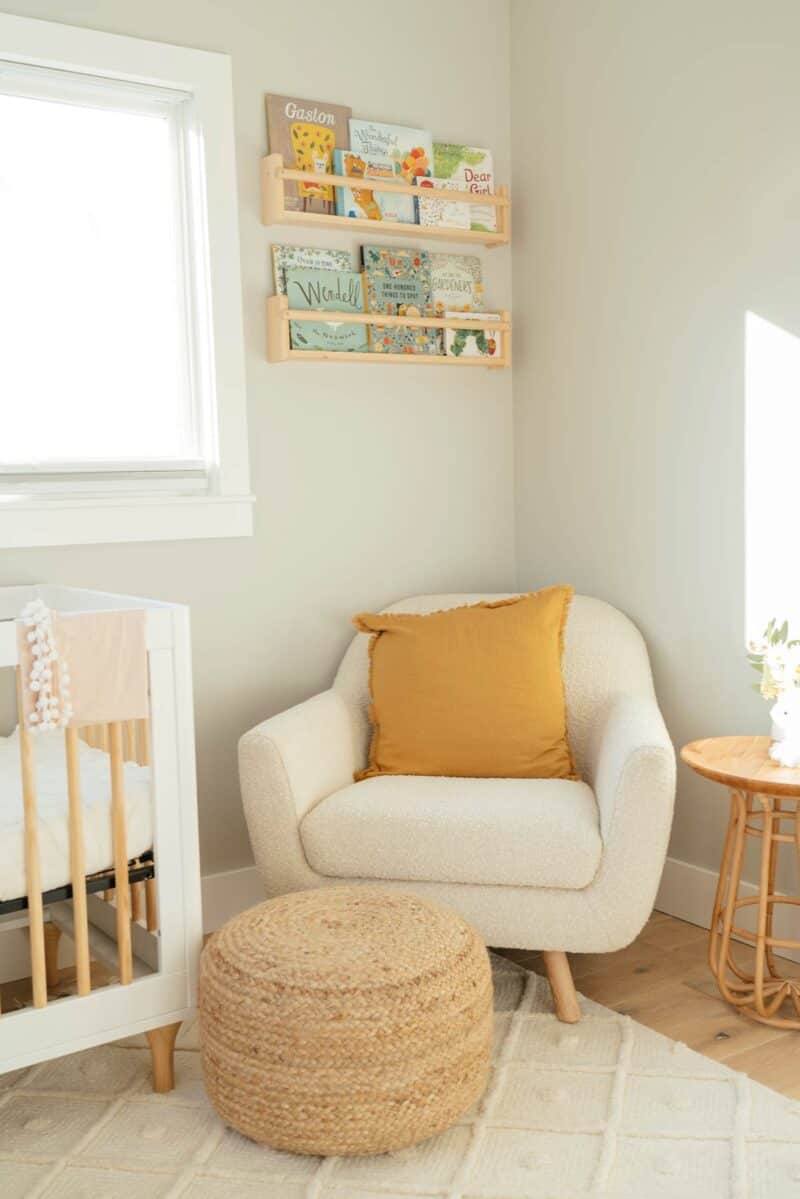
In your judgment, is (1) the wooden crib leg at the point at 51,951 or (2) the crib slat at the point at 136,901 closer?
(2) the crib slat at the point at 136,901

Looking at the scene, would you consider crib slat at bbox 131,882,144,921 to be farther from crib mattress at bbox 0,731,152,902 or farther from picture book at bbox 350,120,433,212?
picture book at bbox 350,120,433,212

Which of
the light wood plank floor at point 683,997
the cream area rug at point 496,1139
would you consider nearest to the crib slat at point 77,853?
the cream area rug at point 496,1139

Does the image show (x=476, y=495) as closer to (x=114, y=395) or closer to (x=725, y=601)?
(x=725, y=601)

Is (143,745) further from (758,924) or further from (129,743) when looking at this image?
(758,924)

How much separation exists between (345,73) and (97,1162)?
245 cm

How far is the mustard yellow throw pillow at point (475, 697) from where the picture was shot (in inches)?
101

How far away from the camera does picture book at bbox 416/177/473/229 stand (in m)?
2.99

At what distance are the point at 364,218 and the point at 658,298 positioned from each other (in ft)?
2.43

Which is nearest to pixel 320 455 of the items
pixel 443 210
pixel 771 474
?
pixel 443 210


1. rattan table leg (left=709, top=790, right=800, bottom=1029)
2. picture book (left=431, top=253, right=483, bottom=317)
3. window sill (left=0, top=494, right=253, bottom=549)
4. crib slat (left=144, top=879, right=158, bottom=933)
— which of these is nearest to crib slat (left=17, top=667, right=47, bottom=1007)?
crib slat (left=144, top=879, right=158, bottom=933)

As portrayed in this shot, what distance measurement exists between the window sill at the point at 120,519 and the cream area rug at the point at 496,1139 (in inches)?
42.5

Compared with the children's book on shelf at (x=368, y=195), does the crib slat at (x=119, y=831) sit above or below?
below

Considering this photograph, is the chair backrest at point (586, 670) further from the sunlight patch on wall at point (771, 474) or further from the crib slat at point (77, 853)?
the crib slat at point (77, 853)

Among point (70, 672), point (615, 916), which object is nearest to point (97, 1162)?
point (70, 672)
